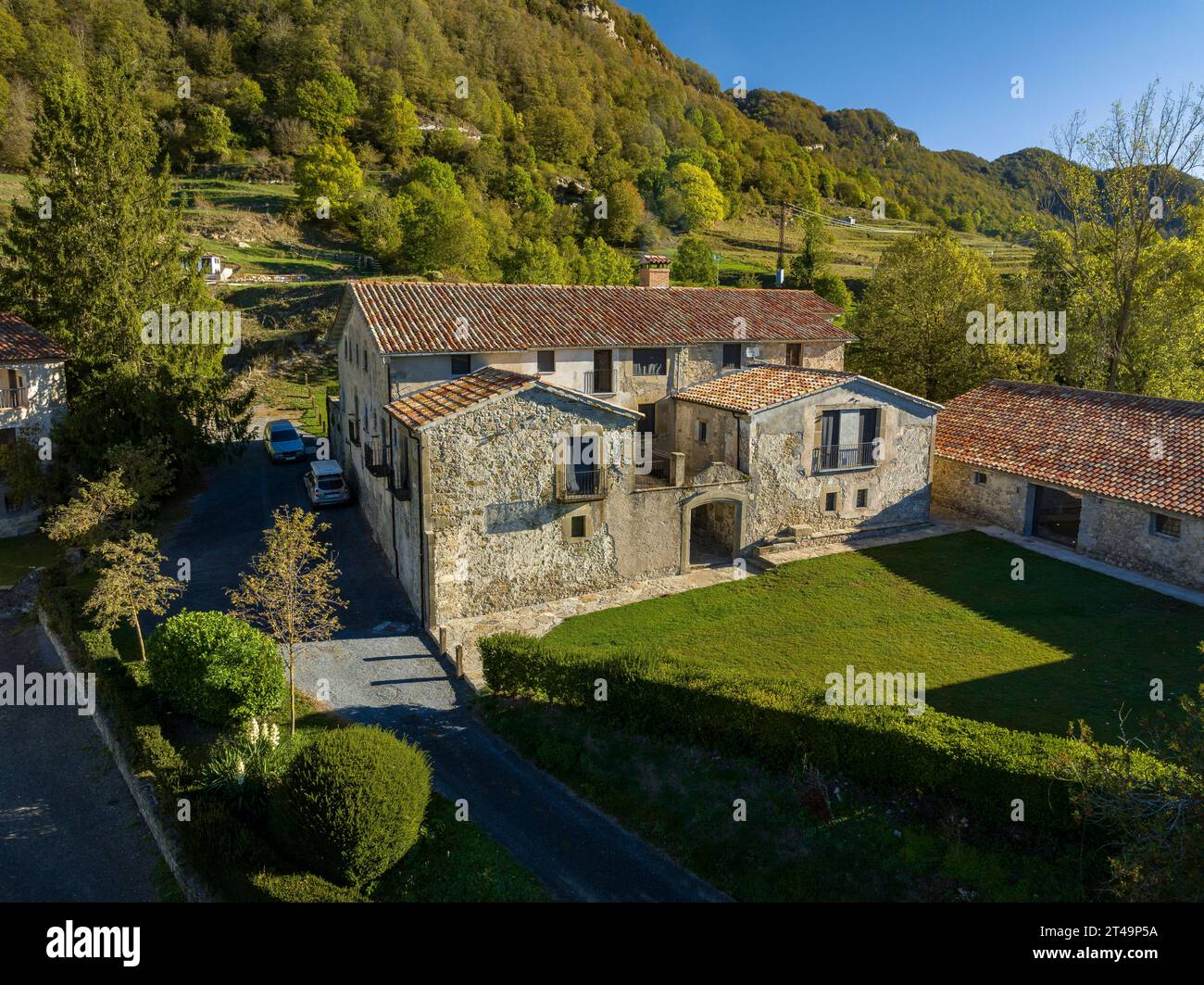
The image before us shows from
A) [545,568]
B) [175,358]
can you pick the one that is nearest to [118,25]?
[175,358]

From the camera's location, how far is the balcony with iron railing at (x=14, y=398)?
28.2 meters

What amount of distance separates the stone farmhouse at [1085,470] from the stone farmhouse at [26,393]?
33.6m

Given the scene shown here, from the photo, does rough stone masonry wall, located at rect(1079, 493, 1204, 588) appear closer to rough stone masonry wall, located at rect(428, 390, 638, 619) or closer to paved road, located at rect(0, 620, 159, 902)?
rough stone masonry wall, located at rect(428, 390, 638, 619)

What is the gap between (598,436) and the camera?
23.0m

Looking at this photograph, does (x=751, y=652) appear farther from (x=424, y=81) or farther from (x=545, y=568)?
(x=424, y=81)

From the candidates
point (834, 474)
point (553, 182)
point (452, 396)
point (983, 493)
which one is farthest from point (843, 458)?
point (553, 182)

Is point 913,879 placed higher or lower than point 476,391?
lower

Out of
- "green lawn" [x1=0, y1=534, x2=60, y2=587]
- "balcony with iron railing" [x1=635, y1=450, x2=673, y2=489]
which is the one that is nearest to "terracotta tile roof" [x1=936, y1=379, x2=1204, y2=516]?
"balcony with iron railing" [x1=635, y1=450, x2=673, y2=489]

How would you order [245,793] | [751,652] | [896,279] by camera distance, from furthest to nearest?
[896,279] → [751,652] → [245,793]

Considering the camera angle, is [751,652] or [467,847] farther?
[751,652]

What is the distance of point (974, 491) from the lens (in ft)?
99.7

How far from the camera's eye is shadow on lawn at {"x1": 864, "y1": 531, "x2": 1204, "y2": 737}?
17062 millimetres

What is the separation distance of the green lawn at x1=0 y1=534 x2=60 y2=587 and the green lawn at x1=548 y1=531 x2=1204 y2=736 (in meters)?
18.6
